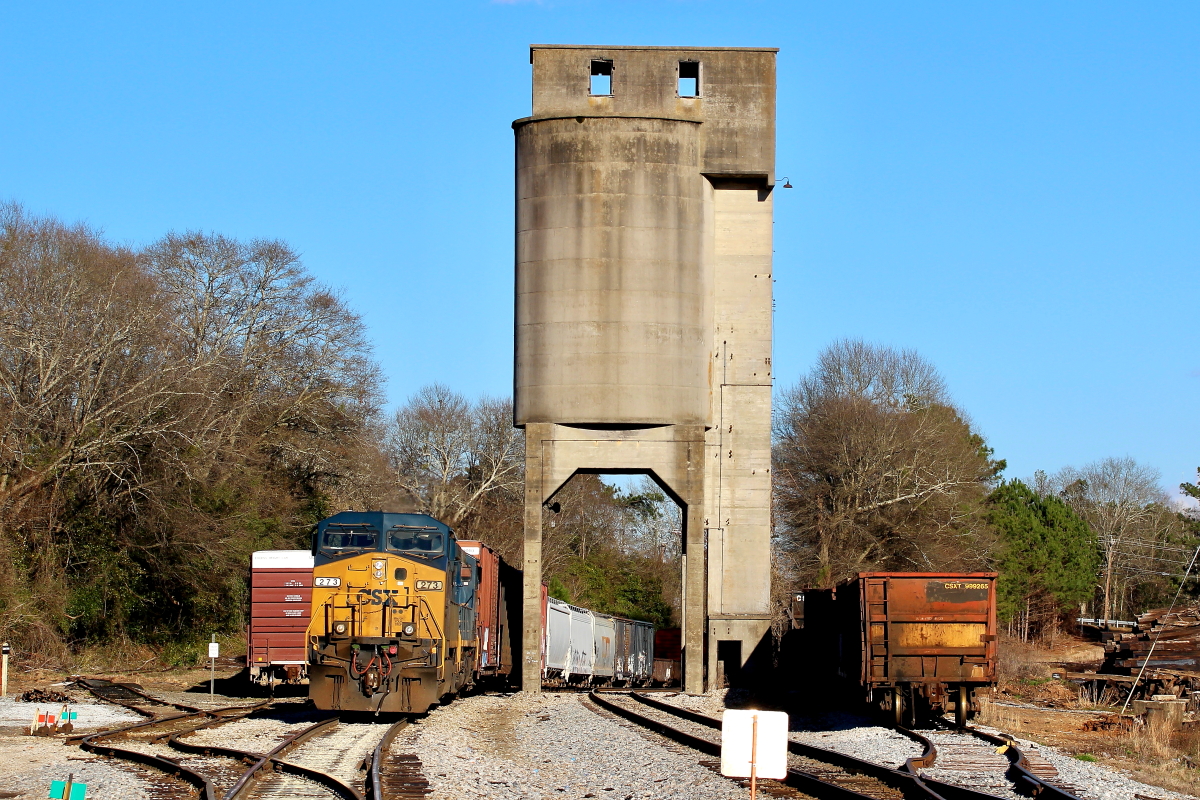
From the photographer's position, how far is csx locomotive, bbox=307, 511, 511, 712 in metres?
21.9

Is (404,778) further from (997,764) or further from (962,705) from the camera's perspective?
(962,705)

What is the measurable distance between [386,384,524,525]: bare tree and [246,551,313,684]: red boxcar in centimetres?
4403

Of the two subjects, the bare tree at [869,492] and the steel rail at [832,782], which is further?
the bare tree at [869,492]

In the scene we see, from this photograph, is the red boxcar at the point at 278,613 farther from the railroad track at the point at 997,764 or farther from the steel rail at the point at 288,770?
the railroad track at the point at 997,764

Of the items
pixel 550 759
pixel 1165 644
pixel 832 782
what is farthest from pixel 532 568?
pixel 832 782

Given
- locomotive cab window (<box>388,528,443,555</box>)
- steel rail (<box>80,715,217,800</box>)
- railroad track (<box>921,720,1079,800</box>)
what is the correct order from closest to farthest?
steel rail (<box>80,715,217,800</box>) < railroad track (<box>921,720,1079,800</box>) < locomotive cab window (<box>388,528,443,555</box>)

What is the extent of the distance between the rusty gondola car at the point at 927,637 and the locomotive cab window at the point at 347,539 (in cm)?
937

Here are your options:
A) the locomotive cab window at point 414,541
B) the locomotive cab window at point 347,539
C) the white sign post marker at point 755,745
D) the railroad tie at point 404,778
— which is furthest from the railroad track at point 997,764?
the locomotive cab window at point 347,539

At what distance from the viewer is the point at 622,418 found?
3662 cm

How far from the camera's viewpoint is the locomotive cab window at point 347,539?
22.9m

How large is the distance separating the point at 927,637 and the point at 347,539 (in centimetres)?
1106

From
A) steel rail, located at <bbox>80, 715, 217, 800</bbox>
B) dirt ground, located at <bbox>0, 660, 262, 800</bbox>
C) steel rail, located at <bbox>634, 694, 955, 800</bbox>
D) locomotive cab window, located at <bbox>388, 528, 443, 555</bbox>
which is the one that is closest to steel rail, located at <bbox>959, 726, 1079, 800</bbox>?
steel rail, located at <bbox>634, 694, 955, 800</bbox>

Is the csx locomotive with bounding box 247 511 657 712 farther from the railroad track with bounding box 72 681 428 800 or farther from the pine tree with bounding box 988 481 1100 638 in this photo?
the pine tree with bounding box 988 481 1100 638

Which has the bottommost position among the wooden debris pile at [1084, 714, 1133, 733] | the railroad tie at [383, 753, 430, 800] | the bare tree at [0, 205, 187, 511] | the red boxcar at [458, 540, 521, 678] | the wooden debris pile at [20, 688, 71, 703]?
the wooden debris pile at [1084, 714, 1133, 733]
